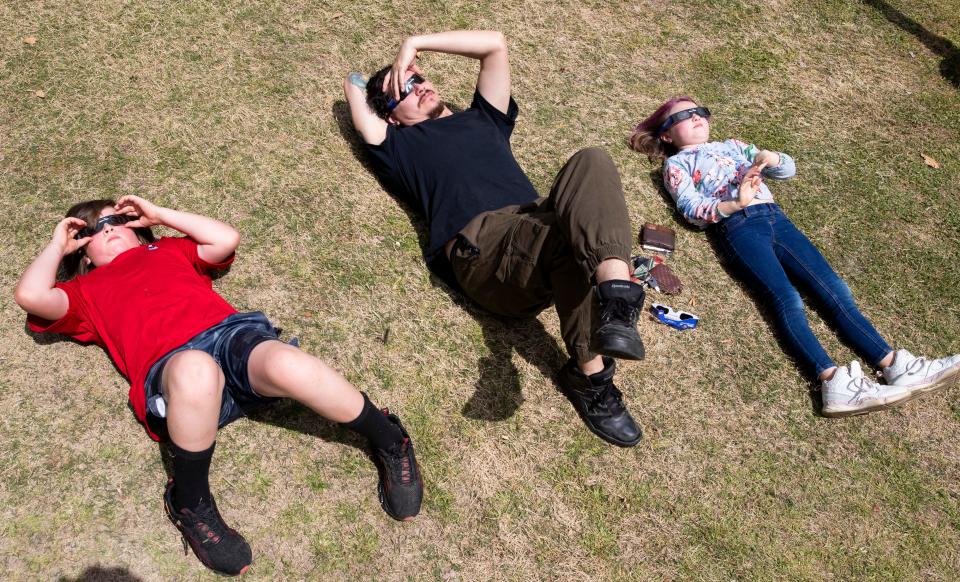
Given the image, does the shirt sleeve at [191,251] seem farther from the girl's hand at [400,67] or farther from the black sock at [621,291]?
the black sock at [621,291]

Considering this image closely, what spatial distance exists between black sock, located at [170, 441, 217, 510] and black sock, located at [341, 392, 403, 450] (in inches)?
25.9

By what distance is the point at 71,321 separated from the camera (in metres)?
3.72

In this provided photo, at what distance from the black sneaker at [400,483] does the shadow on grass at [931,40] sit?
6663 mm

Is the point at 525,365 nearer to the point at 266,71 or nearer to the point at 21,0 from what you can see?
the point at 266,71

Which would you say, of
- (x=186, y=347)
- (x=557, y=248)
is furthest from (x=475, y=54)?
(x=186, y=347)

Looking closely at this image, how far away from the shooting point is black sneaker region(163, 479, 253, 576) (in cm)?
330

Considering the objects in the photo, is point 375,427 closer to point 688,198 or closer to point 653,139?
point 688,198

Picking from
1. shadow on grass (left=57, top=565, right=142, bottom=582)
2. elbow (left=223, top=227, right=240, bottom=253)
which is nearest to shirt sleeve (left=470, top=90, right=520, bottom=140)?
elbow (left=223, top=227, right=240, bottom=253)

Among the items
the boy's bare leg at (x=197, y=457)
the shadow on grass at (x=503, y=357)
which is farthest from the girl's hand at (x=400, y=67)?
the boy's bare leg at (x=197, y=457)

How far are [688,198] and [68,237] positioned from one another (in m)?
4.03

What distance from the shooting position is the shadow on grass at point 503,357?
4.17m

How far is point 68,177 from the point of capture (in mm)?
4715

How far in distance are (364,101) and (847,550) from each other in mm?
4078

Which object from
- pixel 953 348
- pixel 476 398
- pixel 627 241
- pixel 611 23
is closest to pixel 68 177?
pixel 476 398
